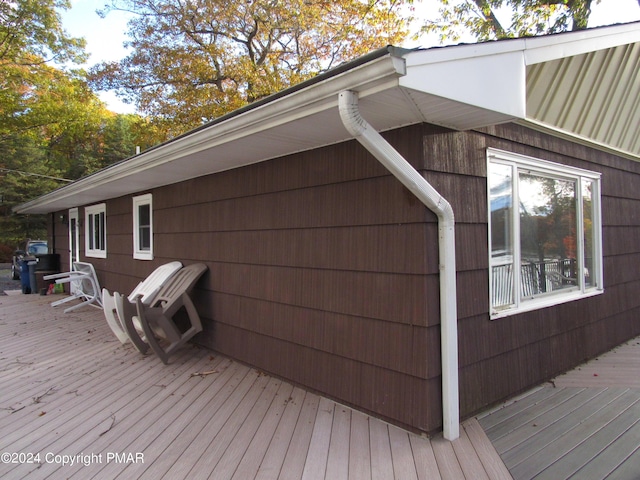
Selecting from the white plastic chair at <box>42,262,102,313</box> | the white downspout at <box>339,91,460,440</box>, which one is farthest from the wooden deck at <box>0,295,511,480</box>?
the white plastic chair at <box>42,262,102,313</box>

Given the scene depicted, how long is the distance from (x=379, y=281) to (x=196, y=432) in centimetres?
149

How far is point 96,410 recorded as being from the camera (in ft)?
9.27

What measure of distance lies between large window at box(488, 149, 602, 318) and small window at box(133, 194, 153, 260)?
4542 millimetres

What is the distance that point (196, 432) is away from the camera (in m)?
2.47

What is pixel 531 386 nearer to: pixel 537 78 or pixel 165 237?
pixel 537 78

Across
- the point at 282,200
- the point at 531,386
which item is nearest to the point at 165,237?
the point at 282,200

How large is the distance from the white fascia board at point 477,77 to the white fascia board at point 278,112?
0.35 ft

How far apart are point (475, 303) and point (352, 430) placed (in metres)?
1.12

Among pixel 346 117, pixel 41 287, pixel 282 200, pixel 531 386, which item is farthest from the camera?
pixel 41 287

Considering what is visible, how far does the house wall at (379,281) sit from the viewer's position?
7.77ft

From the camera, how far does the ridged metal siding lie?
300 cm

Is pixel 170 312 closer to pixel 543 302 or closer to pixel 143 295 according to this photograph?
pixel 143 295

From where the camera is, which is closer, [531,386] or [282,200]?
[531,386]

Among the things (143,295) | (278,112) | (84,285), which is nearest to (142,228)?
(143,295)
